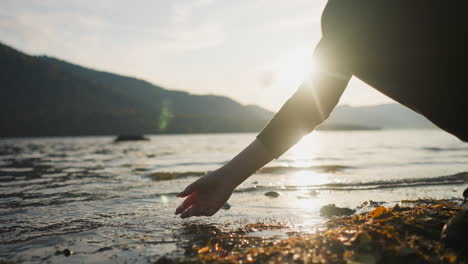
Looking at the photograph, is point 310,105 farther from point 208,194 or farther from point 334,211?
point 334,211

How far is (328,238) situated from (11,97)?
135370 millimetres

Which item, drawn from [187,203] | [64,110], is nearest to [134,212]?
[187,203]

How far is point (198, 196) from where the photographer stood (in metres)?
2.32

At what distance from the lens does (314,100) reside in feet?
6.29

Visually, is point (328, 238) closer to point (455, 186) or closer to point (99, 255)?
point (99, 255)

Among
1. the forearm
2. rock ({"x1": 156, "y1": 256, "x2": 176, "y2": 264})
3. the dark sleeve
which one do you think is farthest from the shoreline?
the dark sleeve

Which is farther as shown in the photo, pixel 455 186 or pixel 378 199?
pixel 455 186

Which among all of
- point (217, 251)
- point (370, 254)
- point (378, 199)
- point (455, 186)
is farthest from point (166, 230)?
point (455, 186)

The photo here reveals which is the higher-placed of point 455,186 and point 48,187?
point 455,186

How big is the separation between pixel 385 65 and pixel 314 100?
0.41m

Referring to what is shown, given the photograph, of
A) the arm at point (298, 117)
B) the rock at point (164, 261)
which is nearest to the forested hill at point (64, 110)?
the rock at point (164, 261)

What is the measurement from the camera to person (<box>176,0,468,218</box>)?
163 centimetres

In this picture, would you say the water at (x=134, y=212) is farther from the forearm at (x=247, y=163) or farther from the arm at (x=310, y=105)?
the arm at (x=310, y=105)

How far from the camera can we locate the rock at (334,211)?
3660 millimetres
